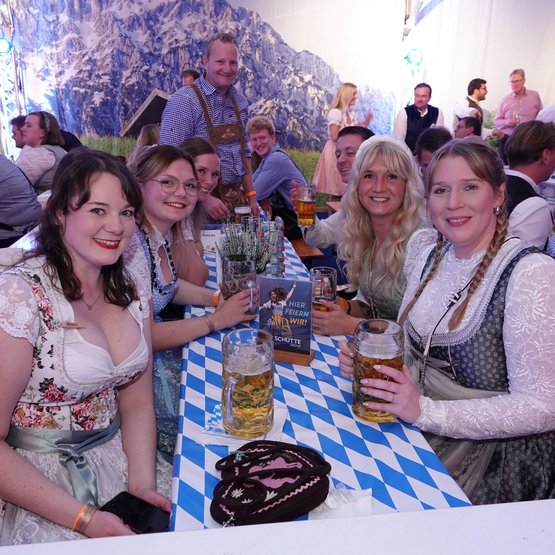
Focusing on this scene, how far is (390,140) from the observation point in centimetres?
222

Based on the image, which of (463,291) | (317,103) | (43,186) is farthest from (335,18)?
(463,291)

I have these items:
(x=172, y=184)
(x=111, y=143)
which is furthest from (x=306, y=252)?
(x=111, y=143)

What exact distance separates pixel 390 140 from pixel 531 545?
192 centimetres

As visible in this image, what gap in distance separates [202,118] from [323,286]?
2.24m

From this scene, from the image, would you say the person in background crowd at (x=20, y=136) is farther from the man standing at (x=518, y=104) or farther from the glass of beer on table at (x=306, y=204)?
the man standing at (x=518, y=104)

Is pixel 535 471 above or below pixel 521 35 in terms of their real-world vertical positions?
below

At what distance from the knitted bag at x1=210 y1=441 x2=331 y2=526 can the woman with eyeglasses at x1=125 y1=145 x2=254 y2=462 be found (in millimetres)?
Answer: 659

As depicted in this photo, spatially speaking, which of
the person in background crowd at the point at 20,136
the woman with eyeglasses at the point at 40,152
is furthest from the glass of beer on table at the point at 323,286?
the person in background crowd at the point at 20,136

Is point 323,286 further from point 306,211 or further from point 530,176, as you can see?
point 530,176

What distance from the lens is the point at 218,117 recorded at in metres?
3.67

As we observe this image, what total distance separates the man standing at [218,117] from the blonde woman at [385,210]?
124cm

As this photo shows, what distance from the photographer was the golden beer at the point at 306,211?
7.97ft

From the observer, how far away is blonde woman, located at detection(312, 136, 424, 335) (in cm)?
220

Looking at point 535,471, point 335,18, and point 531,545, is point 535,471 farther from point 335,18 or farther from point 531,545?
point 335,18
